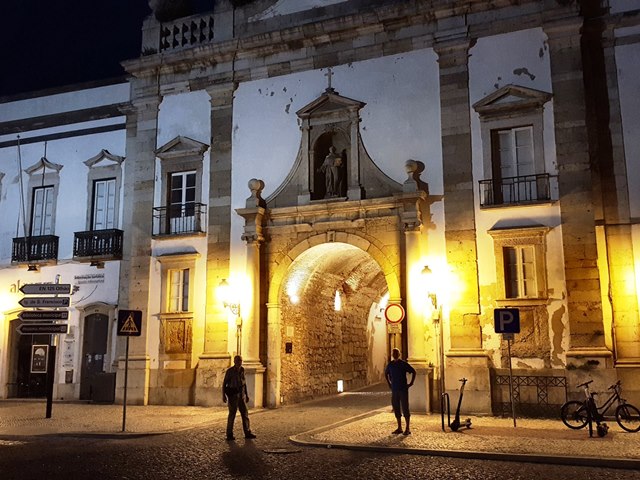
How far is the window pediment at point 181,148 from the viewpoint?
19.2m

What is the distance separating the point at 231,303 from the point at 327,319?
4.10m

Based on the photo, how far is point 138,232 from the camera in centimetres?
1947

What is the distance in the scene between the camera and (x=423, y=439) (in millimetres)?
11289

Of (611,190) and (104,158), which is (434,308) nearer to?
(611,190)

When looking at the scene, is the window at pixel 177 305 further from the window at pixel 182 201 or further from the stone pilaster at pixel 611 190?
the stone pilaster at pixel 611 190

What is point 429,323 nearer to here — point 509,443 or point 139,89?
point 509,443

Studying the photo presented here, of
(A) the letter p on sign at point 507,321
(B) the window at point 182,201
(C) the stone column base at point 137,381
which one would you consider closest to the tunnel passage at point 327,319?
(B) the window at point 182,201

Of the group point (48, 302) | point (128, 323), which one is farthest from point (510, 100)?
point (48, 302)

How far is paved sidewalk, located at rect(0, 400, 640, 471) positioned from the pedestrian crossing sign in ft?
5.92

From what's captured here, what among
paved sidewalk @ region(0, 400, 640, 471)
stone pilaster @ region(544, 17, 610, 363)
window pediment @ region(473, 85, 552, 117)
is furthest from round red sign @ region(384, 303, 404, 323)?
window pediment @ region(473, 85, 552, 117)

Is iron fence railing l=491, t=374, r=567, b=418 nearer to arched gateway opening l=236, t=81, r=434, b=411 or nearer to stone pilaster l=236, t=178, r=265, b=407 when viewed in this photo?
arched gateway opening l=236, t=81, r=434, b=411

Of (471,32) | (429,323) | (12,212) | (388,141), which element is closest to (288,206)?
(388,141)

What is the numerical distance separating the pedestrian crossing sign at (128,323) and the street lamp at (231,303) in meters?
4.53

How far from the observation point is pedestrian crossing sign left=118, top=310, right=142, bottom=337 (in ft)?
43.4
